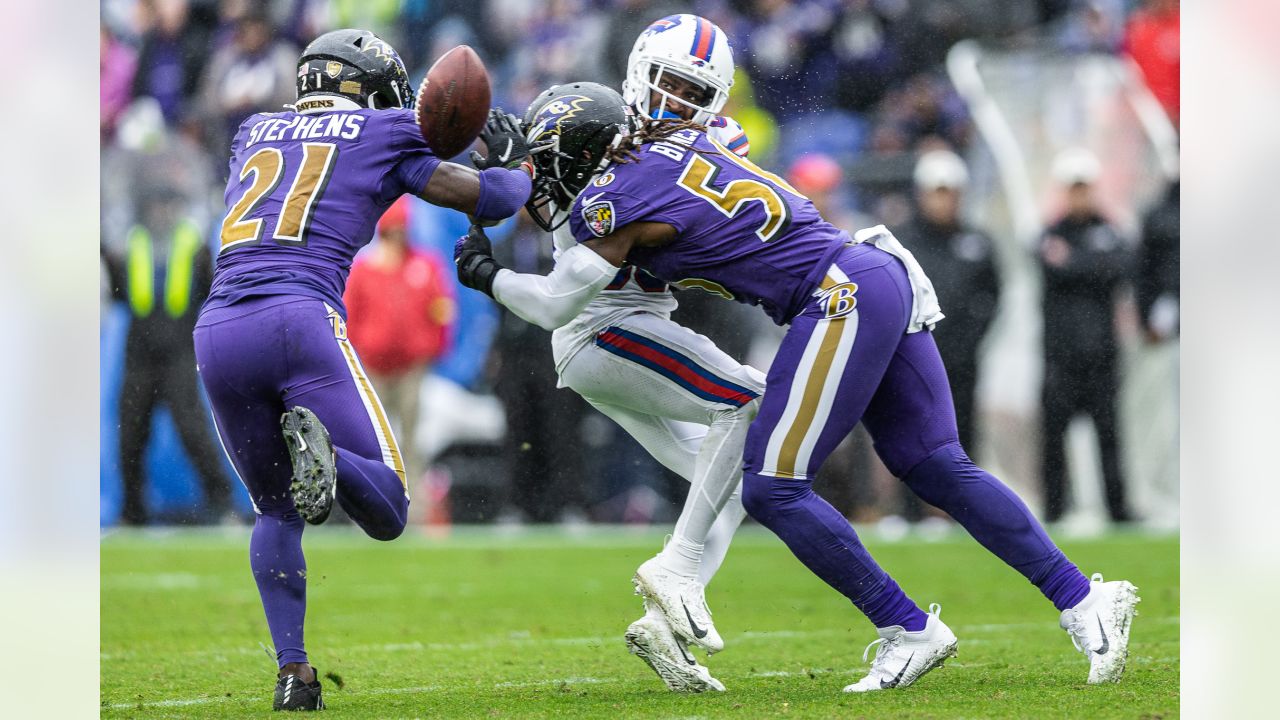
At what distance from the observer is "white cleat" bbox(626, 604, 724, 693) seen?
429 cm

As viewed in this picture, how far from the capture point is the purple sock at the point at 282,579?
4.11m

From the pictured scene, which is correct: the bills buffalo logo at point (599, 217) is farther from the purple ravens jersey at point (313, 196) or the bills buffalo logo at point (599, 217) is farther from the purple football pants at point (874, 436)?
the purple football pants at point (874, 436)

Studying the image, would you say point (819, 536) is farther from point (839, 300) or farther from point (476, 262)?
point (476, 262)

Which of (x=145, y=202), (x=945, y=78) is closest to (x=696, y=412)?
(x=945, y=78)

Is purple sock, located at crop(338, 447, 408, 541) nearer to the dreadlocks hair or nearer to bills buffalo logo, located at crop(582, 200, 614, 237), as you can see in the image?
bills buffalo logo, located at crop(582, 200, 614, 237)

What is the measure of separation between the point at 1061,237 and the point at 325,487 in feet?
20.0

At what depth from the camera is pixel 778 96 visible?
887cm

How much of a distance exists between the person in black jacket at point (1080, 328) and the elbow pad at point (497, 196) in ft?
17.4

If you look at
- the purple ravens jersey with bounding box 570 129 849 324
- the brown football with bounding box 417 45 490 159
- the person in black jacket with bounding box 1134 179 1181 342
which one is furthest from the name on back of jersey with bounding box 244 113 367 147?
the person in black jacket with bounding box 1134 179 1181 342

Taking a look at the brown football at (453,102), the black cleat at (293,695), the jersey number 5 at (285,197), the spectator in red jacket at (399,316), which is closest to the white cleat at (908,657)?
the black cleat at (293,695)

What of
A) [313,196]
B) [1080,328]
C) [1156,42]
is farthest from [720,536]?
[1156,42]

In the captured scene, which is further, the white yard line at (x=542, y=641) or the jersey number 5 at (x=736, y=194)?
the white yard line at (x=542, y=641)

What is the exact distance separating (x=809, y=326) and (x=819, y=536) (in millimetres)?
554
